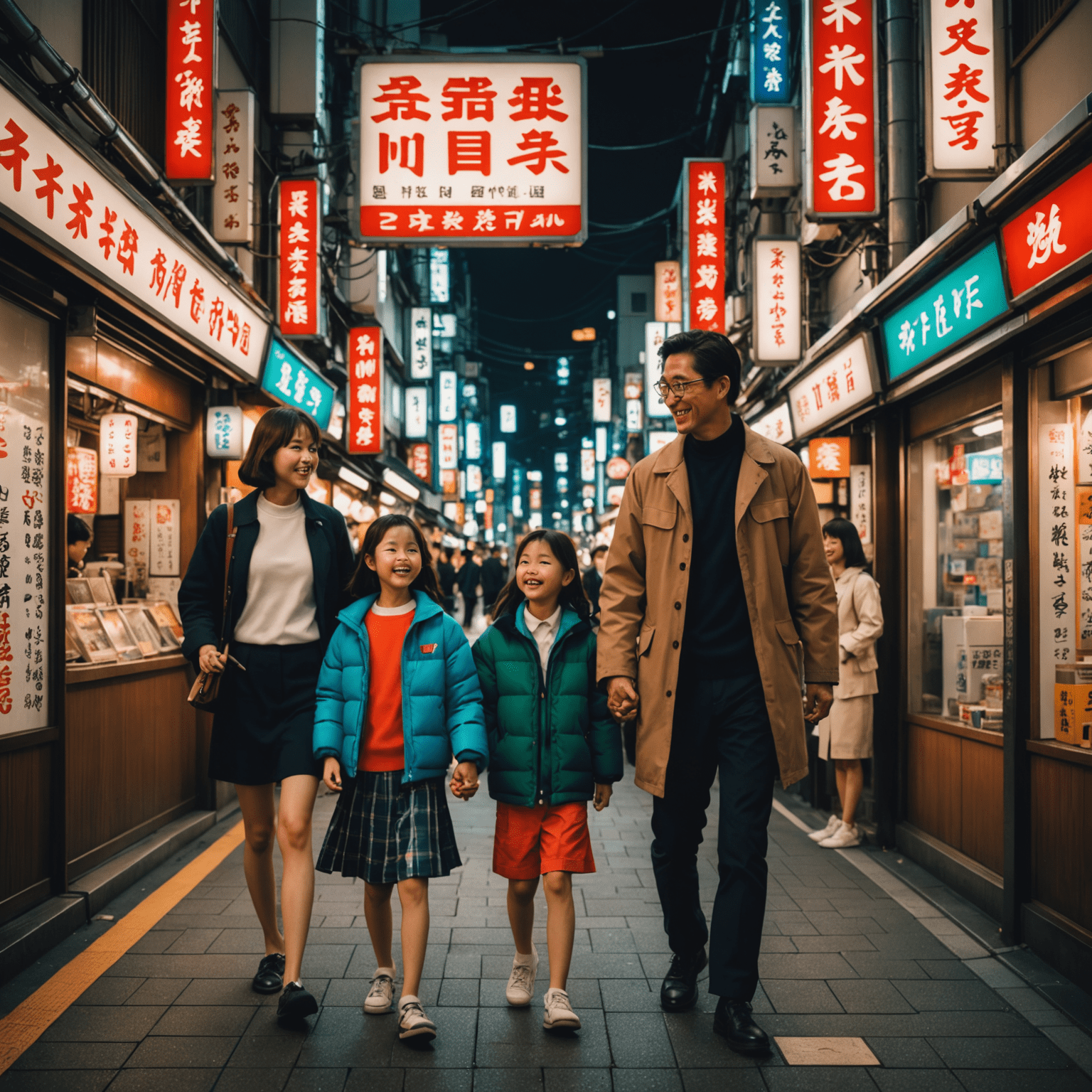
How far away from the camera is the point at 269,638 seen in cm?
439

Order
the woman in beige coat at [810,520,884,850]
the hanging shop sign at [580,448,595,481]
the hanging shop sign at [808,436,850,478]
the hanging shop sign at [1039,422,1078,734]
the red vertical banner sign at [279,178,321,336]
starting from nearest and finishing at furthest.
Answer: the hanging shop sign at [1039,422,1078,734] < the woman in beige coat at [810,520,884,850] < the hanging shop sign at [808,436,850,478] < the red vertical banner sign at [279,178,321,336] < the hanging shop sign at [580,448,595,481]

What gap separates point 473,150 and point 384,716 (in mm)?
6161

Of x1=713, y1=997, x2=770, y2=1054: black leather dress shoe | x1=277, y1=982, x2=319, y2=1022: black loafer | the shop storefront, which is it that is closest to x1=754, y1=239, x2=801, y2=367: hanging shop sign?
the shop storefront

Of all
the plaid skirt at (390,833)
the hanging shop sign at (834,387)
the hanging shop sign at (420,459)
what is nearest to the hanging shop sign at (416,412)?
the hanging shop sign at (420,459)

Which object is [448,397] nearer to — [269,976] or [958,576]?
[958,576]

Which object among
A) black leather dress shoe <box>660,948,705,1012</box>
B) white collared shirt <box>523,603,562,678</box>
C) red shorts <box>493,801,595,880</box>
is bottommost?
black leather dress shoe <box>660,948,705,1012</box>

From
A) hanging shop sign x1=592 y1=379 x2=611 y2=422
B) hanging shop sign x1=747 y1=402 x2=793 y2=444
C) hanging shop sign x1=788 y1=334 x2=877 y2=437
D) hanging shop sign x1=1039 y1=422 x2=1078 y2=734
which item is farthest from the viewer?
hanging shop sign x1=592 y1=379 x2=611 y2=422

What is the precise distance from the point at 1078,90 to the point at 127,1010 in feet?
21.9

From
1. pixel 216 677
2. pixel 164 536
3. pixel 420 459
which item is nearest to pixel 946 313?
pixel 216 677

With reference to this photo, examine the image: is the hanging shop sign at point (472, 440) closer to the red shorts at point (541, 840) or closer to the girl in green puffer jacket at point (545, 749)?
the girl in green puffer jacket at point (545, 749)

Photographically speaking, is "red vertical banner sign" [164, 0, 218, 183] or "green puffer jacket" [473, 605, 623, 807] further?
"red vertical banner sign" [164, 0, 218, 183]

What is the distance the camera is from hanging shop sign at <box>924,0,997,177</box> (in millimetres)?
6246

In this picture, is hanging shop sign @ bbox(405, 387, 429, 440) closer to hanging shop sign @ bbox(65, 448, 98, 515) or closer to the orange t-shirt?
hanging shop sign @ bbox(65, 448, 98, 515)

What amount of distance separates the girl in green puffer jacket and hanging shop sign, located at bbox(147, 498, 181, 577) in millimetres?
5081
